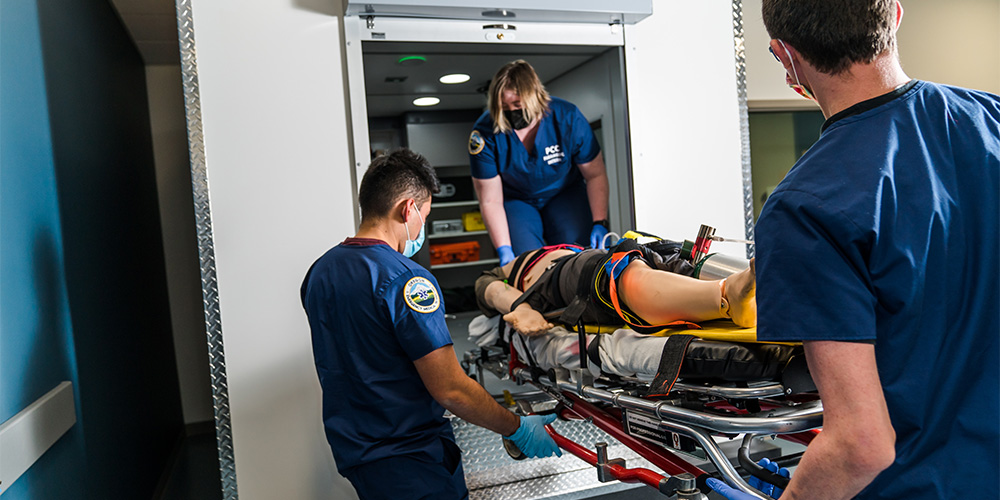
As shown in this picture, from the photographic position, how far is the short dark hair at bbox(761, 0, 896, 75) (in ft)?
3.13

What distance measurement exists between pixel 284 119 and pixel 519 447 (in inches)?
61.8

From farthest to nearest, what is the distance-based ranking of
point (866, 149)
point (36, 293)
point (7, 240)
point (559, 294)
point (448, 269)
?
1. point (448, 269)
2. point (559, 294)
3. point (36, 293)
4. point (7, 240)
5. point (866, 149)

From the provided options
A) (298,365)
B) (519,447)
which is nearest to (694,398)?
(519,447)

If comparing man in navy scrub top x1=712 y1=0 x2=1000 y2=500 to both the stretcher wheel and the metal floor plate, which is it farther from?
the metal floor plate

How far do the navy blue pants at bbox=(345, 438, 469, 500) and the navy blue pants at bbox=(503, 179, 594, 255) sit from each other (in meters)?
1.60

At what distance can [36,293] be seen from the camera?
1.98 m

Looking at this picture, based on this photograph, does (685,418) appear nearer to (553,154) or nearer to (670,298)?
(670,298)

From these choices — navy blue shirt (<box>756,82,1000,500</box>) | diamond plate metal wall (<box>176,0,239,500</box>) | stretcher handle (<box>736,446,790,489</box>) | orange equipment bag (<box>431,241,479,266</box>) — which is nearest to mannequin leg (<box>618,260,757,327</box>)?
stretcher handle (<box>736,446,790,489</box>)

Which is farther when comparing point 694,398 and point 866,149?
point 694,398

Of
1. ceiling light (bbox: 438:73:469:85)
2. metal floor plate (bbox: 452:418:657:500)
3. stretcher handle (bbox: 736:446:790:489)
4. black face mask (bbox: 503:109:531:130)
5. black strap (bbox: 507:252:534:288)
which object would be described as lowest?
metal floor plate (bbox: 452:418:657:500)

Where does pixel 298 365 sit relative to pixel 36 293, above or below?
below

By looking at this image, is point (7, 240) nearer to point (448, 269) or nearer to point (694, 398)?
point (694, 398)

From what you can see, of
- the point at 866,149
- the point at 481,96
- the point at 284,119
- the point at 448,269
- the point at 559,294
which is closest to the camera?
the point at 866,149

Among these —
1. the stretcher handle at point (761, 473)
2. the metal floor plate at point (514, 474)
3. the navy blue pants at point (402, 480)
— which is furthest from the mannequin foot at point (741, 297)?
the metal floor plate at point (514, 474)
